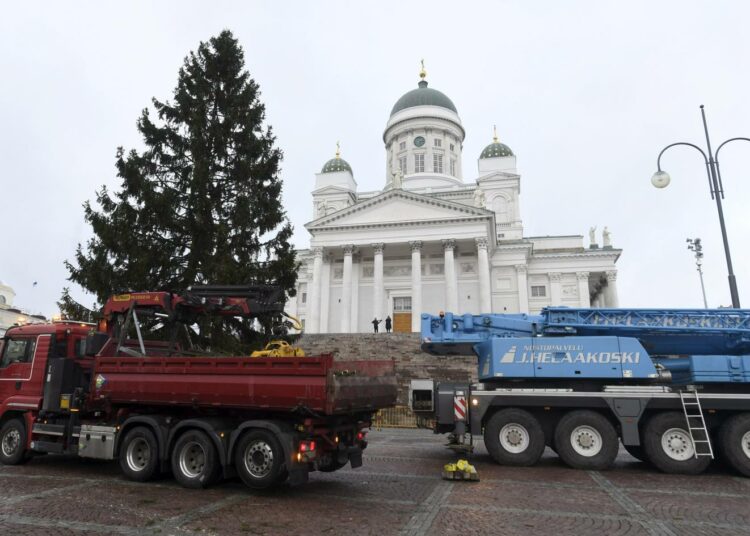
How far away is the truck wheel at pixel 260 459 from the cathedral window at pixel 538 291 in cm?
4487

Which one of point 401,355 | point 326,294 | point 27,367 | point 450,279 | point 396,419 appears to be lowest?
point 396,419

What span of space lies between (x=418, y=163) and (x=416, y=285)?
22.0 m

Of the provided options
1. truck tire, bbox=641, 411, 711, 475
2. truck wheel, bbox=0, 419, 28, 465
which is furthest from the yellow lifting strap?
truck wheel, bbox=0, 419, 28, 465

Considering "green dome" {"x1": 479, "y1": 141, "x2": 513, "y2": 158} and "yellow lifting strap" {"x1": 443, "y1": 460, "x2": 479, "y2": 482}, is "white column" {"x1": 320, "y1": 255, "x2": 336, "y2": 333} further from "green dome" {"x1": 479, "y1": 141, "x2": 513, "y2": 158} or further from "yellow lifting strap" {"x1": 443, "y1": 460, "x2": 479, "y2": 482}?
"yellow lifting strap" {"x1": 443, "y1": 460, "x2": 479, "y2": 482}

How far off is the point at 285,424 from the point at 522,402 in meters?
5.53

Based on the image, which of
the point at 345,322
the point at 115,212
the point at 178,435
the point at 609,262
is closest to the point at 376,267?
the point at 345,322

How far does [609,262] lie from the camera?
48.4m

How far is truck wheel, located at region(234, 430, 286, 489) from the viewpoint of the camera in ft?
23.2

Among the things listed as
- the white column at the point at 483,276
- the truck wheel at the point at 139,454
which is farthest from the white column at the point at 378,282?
the truck wheel at the point at 139,454

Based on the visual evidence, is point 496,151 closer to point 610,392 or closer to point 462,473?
point 610,392

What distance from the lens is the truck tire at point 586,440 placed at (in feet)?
32.7

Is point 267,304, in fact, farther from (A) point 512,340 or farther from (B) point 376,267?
(B) point 376,267

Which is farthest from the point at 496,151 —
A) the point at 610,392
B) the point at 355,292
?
the point at 610,392

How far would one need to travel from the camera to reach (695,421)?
9.70m
